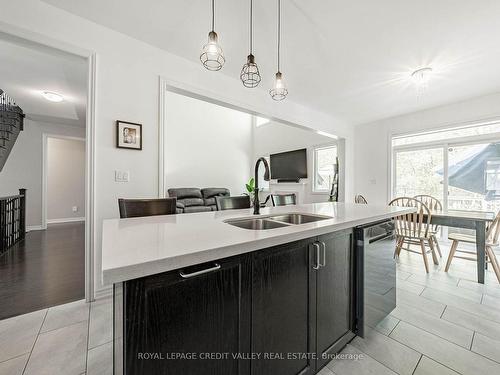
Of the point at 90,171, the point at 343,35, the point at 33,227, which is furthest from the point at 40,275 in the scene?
the point at 343,35

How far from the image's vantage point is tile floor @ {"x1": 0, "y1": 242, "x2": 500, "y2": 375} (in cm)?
126

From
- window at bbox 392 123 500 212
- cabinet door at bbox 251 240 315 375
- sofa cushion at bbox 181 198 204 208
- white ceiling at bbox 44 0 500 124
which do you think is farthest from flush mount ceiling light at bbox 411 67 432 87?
sofa cushion at bbox 181 198 204 208

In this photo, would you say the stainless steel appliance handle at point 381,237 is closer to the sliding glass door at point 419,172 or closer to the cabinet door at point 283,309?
the cabinet door at point 283,309

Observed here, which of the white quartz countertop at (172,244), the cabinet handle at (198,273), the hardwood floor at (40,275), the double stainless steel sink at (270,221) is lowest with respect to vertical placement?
the hardwood floor at (40,275)

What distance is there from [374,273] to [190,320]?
1.31 metres

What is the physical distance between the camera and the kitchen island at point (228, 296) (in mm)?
633

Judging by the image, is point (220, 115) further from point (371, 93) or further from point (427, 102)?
point (427, 102)

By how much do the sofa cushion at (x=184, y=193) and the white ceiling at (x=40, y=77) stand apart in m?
2.55

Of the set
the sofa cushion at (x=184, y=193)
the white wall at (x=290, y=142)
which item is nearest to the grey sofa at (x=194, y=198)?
the sofa cushion at (x=184, y=193)

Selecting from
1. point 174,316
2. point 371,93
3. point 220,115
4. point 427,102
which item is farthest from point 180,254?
point 220,115

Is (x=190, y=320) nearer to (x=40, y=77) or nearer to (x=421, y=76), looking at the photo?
(x=421, y=76)

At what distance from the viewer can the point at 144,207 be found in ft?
5.39

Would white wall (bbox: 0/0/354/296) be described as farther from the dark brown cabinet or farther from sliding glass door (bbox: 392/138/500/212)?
sliding glass door (bbox: 392/138/500/212)

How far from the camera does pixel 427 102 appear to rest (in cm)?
391
